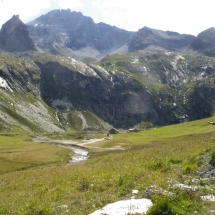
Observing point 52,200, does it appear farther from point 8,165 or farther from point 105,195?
point 8,165

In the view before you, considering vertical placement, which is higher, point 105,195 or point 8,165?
point 105,195

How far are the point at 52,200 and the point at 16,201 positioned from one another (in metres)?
3.15

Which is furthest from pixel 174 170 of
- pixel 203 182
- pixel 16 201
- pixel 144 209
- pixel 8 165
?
pixel 8 165

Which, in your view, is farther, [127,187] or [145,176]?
[145,176]

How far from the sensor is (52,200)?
15.7 m

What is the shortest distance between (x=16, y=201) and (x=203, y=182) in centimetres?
1191

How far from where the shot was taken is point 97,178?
19156 mm

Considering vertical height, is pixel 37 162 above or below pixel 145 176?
below

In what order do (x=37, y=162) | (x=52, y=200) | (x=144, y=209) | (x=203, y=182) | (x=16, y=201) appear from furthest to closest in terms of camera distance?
1. (x=37, y=162)
2. (x=16, y=201)
3. (x=52, y=200)
4. (x=203, y=182)
5. (x=144, y=209)

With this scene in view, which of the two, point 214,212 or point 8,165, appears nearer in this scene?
point 214,212

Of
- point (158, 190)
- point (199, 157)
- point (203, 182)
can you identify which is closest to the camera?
point (158, 190)

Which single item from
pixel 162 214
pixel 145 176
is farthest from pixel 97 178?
pixel 162 214

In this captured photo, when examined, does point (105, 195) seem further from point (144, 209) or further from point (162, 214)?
point (162, 214)

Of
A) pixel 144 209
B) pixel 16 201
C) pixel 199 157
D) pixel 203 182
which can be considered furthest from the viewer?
pixel 199 157
